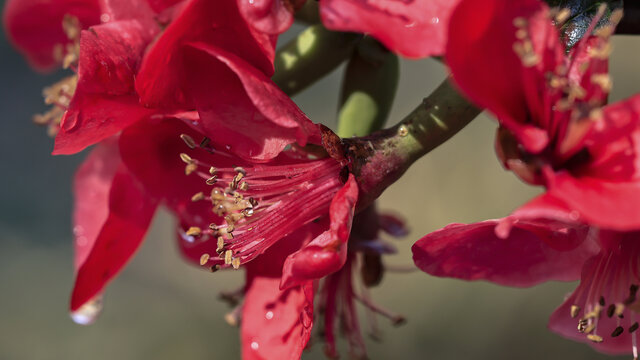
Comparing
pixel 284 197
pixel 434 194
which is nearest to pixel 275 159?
pixel 284 197

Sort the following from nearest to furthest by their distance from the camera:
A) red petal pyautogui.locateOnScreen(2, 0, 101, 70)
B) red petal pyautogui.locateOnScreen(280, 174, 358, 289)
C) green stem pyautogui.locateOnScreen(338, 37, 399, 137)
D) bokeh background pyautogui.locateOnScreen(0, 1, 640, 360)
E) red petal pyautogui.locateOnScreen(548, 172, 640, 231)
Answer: red petal pyautogui.locateOnScreen(548, 172, 640, 231), red petal pyautogui.locateOnScreen(280, 174, 358, 289), green stem pyautogui.locateOnScreen(338, 37, 399, 137), red petal pyautogui.locateOnScreen(2, 0, 101, 70), bokeh background pyautogui.locateOnScreen(0, 1, 640, 360)

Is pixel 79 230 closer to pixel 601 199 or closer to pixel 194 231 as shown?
pixel 194 231

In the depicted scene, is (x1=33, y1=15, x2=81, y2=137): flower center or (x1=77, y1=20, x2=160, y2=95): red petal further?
(x1=33, y1=15, x2=81, y2=137): flower center

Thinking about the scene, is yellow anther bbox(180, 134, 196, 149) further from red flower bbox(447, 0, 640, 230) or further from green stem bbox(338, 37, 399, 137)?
red flower bbox(447, 0, 640, 230)

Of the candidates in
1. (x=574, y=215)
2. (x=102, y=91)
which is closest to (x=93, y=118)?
(x=102, y=91)

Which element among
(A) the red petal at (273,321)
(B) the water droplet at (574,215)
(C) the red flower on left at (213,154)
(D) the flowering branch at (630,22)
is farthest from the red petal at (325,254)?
(D) the flowering branch at (630,22)

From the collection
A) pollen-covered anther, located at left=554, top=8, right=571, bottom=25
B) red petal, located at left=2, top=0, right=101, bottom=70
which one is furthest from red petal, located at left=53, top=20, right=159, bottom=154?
pollen-covered anther, located at left=554, top=8, right=571, bottom=25

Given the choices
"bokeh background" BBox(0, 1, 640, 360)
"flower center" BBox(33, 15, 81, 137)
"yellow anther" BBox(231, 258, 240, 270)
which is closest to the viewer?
"yellow anther" BBox(231, 258, 240, 270)

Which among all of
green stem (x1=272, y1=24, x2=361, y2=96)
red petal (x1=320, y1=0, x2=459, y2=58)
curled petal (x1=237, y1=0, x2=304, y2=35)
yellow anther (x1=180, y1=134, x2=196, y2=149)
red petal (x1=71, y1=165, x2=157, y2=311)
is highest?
red petal (x1=320, y1=0, x2=459, y2=58)

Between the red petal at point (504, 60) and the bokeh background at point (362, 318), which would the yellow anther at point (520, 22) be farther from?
the bokeh background at point (362, 318)
